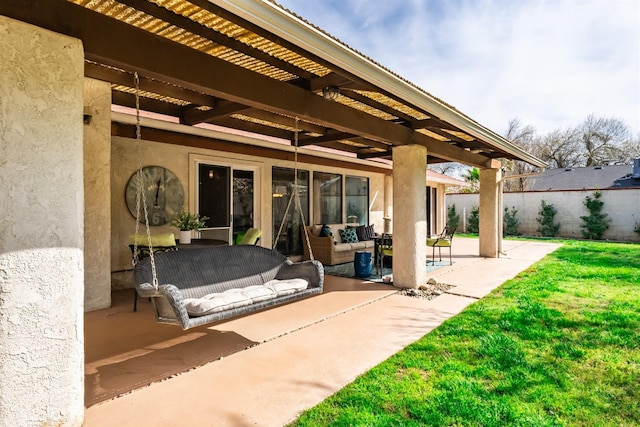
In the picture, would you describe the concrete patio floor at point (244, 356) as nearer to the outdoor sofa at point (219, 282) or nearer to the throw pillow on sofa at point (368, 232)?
the outdoor sofa at point (219, 282)

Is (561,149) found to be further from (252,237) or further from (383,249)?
(252,237)

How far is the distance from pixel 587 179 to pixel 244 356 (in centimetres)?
2736

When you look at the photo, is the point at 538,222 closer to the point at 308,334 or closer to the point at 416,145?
the point at 416,145

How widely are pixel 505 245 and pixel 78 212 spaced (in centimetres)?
1378


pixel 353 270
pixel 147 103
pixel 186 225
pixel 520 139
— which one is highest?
pixel 520 139

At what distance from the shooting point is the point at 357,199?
39.0 feet

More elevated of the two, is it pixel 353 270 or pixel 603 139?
pixel 603 139

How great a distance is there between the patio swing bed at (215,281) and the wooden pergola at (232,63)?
49 centimetres

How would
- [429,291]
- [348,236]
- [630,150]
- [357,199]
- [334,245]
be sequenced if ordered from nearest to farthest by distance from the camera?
[429,291], [334,245], [348,236], [357,199], [630,150]

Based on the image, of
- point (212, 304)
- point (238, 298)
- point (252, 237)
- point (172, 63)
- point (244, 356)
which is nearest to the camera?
point (172, 63)

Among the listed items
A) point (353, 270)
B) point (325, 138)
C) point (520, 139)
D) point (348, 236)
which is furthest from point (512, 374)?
point (520, 139)

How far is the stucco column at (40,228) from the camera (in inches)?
80.4

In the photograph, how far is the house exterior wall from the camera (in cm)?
1461

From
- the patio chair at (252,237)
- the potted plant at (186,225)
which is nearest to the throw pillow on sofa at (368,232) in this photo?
the patio chair at (252,237)
